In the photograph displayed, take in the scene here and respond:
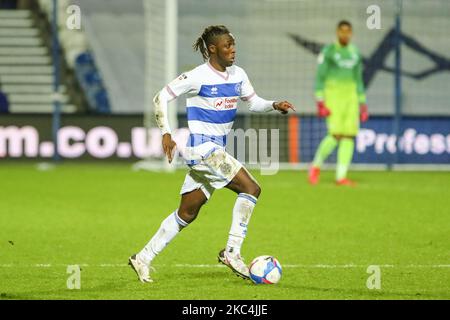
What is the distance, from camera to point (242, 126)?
19422 millimetres

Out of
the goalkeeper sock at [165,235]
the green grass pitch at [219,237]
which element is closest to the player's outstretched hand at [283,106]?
the goalkeeper sock at [165,235]

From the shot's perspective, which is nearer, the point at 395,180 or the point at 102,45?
the point at 395,180

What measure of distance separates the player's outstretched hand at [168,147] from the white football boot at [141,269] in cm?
85

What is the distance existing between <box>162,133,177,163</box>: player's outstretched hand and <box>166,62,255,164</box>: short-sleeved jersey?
1.38ft

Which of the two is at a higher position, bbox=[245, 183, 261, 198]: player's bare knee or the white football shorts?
the white football shorts

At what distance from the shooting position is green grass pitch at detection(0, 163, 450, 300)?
7.32m

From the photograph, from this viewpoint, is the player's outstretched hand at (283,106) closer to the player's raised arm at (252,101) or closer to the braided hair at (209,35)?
the player's raised arm at (252,101)

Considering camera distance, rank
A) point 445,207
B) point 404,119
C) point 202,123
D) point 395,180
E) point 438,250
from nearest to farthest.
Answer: point 202,123 < point 438,250 < point 445,207 < point 395,180 < point 404,119

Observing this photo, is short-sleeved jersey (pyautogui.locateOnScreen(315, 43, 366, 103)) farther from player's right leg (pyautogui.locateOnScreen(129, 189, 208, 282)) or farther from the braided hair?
player's right leg (pyautogui.locateOnScreen(129, 189, 208, 282))

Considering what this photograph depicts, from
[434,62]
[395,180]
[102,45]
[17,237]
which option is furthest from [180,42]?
[17,237]

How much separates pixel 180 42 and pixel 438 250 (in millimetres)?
13586

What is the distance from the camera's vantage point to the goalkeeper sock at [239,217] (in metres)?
7.72

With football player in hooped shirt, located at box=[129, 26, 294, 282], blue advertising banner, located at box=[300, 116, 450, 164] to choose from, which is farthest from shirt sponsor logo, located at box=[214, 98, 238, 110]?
blue advertising banner, located at box=[300, 116, 450, 164]
